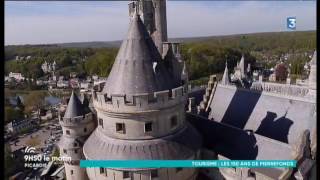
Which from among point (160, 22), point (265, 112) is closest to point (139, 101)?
point (265, 112)

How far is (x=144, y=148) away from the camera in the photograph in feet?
25.5

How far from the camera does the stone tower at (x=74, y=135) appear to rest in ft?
33.0

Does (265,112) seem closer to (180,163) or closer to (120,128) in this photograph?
(180,163)

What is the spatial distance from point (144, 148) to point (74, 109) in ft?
11.9

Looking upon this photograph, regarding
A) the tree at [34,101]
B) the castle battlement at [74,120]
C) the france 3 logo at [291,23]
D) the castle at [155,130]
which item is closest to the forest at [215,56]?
the tree at [34,101]

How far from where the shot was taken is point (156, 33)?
1270cm

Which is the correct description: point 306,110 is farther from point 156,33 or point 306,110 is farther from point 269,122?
point 156,33

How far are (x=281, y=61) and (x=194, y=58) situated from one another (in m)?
13.9

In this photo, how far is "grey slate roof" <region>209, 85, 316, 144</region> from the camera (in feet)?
31.8

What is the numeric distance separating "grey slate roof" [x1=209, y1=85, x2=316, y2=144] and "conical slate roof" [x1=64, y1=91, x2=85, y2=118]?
18.7 ft

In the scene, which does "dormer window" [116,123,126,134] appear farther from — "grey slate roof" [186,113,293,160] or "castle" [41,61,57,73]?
"castle" [41,61,57,73]

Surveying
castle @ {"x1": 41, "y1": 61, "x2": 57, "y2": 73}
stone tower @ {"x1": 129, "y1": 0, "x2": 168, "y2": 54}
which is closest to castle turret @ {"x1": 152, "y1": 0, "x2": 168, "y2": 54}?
stone tower @ {"x1": 129, "y1": 0, "x2": 168, "y2": 54}

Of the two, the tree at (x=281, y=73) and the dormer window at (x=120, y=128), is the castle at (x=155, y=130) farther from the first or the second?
the tree at (x=281, y=73)

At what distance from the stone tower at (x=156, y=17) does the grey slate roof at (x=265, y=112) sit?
3587mm
